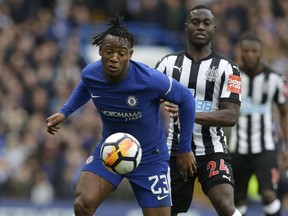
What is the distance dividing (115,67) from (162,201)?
1355 mm

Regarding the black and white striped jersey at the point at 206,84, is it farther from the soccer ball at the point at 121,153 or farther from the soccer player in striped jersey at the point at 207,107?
the soccer ball at the point at 121,153

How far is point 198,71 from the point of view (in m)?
9.30

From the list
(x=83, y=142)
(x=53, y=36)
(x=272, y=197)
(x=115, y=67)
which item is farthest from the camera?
(x=53, y=36)

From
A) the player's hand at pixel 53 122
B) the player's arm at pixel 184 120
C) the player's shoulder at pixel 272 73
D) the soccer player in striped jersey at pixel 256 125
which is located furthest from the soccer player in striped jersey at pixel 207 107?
the player's shoulder at pixel 272 73

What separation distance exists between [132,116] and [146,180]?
24.6 inches

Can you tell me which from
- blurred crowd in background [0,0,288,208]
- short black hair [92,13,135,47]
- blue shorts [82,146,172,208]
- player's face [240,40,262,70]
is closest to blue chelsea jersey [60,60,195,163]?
blue shorts [82,146,172,208]

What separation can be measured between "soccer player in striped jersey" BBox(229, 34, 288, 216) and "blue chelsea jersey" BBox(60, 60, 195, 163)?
8.80 feet

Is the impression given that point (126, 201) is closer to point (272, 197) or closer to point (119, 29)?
point (272, 197)

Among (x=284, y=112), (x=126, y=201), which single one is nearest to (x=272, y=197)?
(x=284, y=112)

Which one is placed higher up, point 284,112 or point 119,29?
point 119,29

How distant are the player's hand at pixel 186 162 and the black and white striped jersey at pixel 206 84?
1.48 ft

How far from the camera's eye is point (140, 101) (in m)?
8.65

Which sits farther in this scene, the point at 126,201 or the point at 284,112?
the point at 126,201

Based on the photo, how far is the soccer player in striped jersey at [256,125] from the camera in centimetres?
1129
